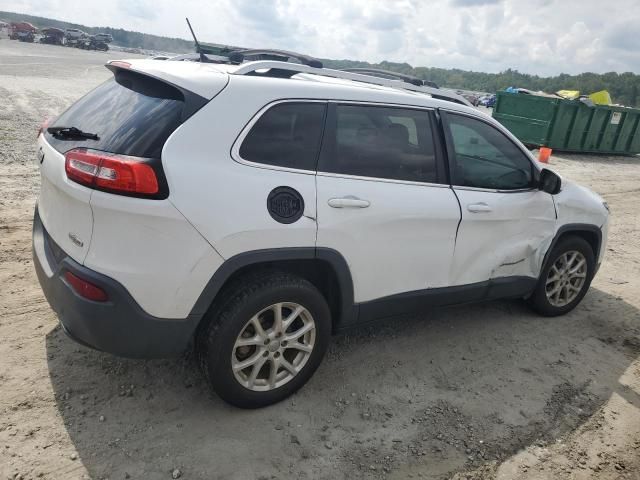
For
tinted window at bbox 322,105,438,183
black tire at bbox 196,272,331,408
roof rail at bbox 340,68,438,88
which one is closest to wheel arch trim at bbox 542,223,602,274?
tinted window at bbox 322,105,438,183

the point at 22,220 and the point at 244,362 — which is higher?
the point at 244,362

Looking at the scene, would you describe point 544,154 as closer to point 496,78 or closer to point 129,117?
point 129,117

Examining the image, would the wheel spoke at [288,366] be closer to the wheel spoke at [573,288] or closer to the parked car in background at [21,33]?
the wheel spoke at [573,288]

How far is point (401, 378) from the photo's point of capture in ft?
11.3

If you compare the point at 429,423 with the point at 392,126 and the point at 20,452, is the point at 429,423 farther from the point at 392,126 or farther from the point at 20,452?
the point at 20,452

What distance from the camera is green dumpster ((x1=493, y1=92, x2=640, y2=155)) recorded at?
15.4 meters

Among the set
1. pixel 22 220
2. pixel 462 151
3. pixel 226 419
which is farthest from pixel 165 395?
pixel 22 220

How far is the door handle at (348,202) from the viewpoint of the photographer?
2.81 metres

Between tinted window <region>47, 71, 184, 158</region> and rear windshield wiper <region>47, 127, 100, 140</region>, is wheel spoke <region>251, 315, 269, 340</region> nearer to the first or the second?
tinted window <region>47, 71, 184, 158</region>

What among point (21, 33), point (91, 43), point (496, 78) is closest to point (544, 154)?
point (91, 43)

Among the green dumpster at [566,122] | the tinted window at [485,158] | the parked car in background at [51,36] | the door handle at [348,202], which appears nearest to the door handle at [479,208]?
the tinted window at [485,158]

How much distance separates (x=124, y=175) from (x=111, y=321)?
706mm

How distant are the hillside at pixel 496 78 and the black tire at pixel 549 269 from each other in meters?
9.13

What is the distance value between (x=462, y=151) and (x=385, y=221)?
97cm
